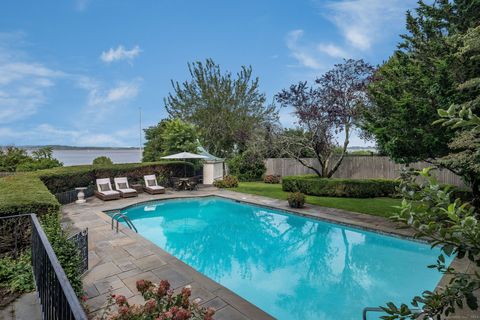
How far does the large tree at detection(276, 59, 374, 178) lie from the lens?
525 inches

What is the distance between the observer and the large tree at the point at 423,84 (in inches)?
273

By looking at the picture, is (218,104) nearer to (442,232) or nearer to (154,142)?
(154,142)

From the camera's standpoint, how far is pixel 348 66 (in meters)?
13.4

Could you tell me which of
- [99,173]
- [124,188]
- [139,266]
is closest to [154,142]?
[99,173]

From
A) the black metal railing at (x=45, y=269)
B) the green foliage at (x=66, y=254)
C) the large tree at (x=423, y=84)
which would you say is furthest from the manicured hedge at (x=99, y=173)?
the large tree at (x=423, y=84)

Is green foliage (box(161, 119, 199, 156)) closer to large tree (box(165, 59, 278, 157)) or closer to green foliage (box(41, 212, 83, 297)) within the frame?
large tree (box(165, 59, 278, 157))

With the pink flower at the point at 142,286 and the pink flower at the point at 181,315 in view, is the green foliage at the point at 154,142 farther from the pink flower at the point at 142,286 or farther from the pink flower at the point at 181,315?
the pink flower at the point at 181,315

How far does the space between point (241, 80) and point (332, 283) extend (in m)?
24.3

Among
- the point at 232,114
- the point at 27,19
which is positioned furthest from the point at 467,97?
the point at 232,114

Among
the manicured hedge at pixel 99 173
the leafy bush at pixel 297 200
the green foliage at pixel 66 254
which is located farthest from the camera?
the manicured hedge at pixel 99 173

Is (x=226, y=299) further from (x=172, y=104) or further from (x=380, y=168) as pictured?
(x=172, y=104)

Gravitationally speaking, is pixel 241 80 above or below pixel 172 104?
above

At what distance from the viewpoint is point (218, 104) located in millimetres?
26156

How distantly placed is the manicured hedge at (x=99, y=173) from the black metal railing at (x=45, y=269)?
287 inches
